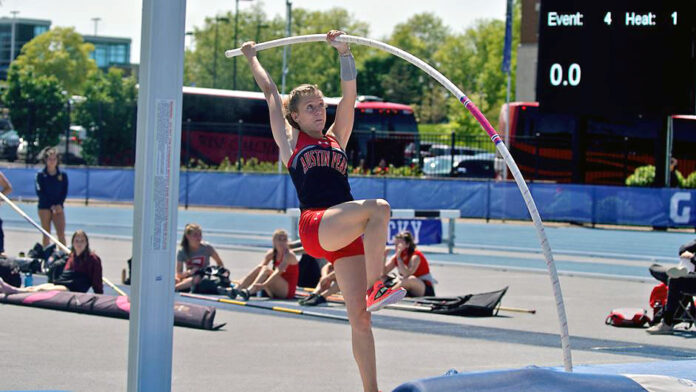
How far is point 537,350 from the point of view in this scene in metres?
10.2

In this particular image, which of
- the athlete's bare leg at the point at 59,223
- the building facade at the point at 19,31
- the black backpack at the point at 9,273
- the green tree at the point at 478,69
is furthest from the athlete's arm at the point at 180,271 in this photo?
the building facade at the point at 19,31

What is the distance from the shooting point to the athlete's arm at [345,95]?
6641 mm

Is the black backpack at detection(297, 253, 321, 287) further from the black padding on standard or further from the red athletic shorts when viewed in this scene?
the red athletic shorts

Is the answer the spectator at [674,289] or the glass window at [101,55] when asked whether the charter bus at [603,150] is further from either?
the glass window at [101,55]

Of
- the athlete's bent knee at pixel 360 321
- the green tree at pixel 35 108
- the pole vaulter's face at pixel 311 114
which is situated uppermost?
the green tree at pixel 35 108

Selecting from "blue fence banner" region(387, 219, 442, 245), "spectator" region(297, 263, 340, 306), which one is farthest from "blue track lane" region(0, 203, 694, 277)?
"spectator" region(297, 263, 340, 306)

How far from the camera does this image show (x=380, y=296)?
6.09m

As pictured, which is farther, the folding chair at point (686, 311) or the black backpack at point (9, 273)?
the black backpack at point (9, 273)

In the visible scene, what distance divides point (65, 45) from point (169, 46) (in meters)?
84.2

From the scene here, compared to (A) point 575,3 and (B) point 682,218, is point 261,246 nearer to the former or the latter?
(A) point 575,3

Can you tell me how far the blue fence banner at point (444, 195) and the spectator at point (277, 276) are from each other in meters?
15.2

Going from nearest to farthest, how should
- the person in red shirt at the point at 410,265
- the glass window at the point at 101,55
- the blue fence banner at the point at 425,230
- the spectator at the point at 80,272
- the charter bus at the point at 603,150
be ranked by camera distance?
the spectator at the point at 80,272 < the person in red shirt at the point at 410,265 < the blue fence banner at the point at 425,230 < the charter bus at the point at 603,150 < the glass window at the point at 101,55

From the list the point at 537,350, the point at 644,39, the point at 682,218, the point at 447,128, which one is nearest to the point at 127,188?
the point at 682,218

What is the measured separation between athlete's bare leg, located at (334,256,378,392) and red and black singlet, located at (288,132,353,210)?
0.38 m
